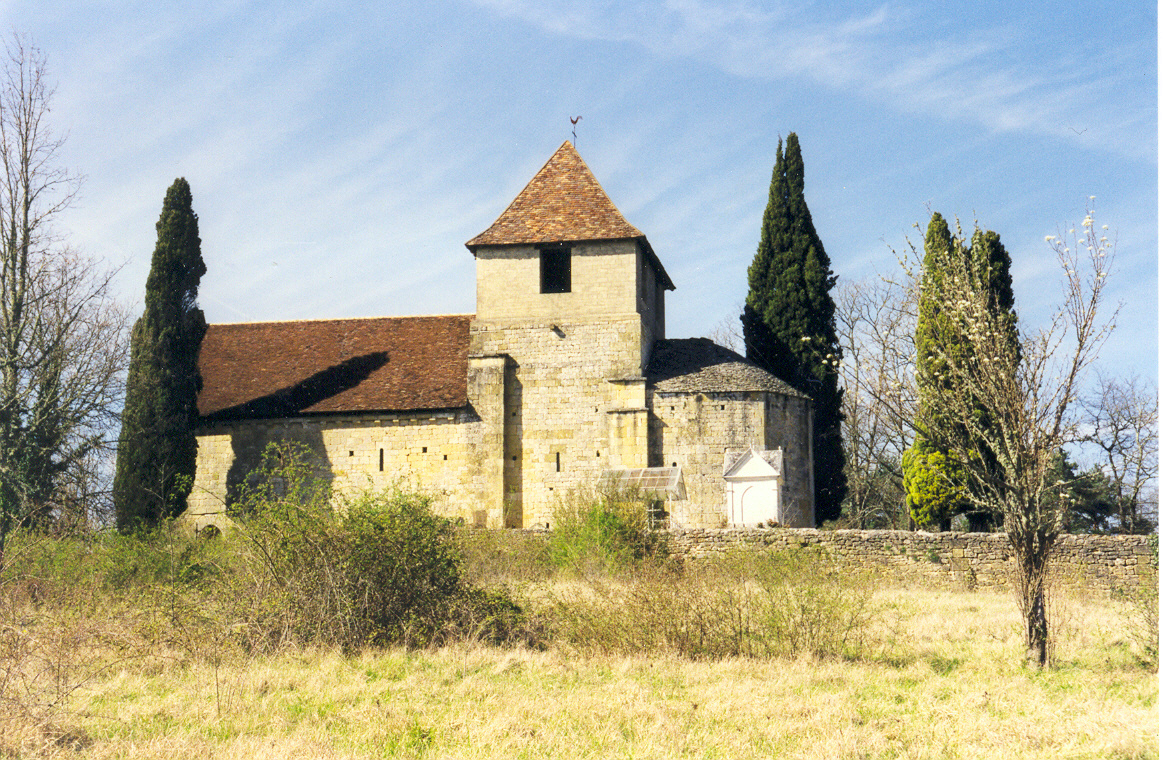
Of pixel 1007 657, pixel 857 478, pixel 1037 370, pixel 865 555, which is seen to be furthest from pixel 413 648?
pixel 857 478

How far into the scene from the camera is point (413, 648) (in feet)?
38.7

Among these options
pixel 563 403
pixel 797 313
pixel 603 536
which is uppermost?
pixel 797 313

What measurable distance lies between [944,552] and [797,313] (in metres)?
9.36

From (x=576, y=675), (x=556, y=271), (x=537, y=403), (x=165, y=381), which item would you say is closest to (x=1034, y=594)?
(x=576, y=675)

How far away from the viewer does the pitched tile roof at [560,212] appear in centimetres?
2484

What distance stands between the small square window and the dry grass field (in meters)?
15.4

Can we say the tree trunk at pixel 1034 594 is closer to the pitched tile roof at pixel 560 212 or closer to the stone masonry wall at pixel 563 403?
the stone masonry wall at pixel 563 403

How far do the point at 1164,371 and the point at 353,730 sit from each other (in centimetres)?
627

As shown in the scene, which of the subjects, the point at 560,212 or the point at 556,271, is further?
the point at 556,271

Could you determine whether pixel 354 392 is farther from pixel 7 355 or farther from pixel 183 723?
pixel 183 723

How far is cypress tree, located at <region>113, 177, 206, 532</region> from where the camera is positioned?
22.6m

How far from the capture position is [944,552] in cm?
1834

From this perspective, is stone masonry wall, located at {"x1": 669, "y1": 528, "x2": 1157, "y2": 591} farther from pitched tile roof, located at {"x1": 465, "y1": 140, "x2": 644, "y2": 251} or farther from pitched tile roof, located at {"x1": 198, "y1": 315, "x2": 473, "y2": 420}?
pitched tile roof, located at {"x1": 465, "y1": 140, "x2": 644, "y2": 251}

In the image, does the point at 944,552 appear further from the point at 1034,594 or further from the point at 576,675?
the point at 576,675
